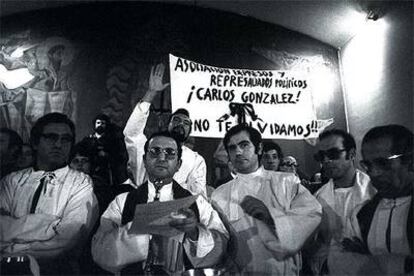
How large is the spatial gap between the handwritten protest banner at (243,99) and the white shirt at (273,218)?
0.29 metres

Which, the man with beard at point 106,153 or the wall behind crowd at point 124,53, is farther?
the wall behind crowd at point 124,53

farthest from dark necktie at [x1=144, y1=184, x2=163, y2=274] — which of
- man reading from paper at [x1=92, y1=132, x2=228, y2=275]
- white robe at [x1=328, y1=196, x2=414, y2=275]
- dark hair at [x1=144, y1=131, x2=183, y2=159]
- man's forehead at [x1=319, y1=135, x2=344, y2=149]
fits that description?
man's forehead at [x1=319, y1=135, x2=344, y2=149]

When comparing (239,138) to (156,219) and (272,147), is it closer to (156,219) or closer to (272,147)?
(272,147)

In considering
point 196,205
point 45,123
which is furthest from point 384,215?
point 45,123

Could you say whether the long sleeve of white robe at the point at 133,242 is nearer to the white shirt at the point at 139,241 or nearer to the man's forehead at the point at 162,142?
the white shirt at the point at 139,241

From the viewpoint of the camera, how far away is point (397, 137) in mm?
2250

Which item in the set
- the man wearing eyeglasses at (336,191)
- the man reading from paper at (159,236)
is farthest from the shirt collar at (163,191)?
the man wearing eyeglasses at (336,191)

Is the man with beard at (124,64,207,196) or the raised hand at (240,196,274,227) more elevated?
the man with beard at (124,64,207,196)

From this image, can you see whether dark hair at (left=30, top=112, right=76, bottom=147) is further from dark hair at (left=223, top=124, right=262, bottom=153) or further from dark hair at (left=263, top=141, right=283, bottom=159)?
dark hair at (left=263, top=141, right=283, bottom=159)

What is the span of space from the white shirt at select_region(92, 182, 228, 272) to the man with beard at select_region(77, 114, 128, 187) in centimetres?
13

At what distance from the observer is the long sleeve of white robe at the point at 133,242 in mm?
2011

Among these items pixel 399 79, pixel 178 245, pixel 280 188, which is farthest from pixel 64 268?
pixel 399 79

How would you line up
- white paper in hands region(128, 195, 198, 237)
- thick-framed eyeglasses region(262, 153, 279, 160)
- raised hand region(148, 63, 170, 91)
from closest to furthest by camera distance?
white paper in hands region(128, 195, 198, 237)
thick-framed eyeglasses region(262, 153, 279, 160)
raised hand region(148, 63, 170, 91)

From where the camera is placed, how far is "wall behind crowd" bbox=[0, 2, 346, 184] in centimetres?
233
